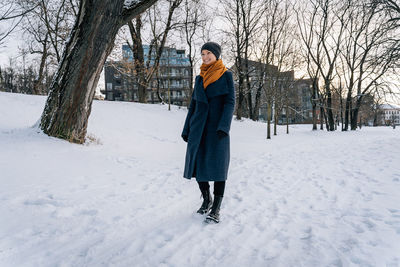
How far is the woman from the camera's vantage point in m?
2.43

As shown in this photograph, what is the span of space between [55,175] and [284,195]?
3.57m

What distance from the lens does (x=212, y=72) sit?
253 centimetres

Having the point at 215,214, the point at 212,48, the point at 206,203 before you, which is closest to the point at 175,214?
the point at 206,203

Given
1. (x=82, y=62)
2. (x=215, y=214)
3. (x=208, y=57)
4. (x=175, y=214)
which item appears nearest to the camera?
(x=215, y=214)

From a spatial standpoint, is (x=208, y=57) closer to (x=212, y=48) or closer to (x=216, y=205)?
(x=212, y=48)

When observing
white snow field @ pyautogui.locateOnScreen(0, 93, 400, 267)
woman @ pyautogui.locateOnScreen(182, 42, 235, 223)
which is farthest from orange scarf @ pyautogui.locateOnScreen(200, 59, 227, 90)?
white snow field @ pyautogui.locateOnScreen(0, 93, 400, 267)

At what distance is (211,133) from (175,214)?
42.3 inches

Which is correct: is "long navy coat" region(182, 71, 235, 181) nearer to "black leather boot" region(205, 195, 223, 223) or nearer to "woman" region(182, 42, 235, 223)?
"woman" region(182, 42, 235, 223)

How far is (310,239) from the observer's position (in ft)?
6.82

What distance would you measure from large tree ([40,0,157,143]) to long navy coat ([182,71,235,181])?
12.0 ft

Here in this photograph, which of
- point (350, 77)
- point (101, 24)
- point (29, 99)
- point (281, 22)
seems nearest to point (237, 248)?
point (101, 24)

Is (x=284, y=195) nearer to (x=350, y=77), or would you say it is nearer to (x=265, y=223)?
(x=265, y=223)

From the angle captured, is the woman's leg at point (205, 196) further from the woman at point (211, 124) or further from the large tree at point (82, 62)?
the large tree at point (82, 62)

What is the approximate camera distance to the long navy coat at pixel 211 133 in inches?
95.6
